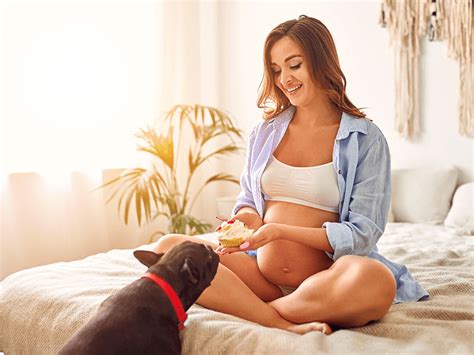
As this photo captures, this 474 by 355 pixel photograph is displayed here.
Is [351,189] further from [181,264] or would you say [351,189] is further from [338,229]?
[181,264]

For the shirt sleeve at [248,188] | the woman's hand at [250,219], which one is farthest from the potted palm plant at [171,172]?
the woman's hand at [250,219]

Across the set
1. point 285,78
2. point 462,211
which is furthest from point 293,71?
point 462,211

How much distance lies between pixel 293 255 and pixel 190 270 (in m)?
0.40

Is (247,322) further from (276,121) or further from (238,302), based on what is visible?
(276,121)

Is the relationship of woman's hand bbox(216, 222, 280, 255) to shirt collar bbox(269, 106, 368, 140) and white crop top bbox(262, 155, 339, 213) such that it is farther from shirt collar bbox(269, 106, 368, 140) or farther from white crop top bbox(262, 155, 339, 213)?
shirt collar bbox(269, 106, 368, 140)

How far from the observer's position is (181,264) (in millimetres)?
1445

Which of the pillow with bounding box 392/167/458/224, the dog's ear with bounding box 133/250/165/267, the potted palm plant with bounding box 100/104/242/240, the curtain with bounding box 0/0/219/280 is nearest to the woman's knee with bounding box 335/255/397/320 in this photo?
the dog's ear with bounding box 133/250/165/267

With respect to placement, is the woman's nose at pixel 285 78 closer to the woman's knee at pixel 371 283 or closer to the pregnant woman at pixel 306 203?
the pregnant woman at pixel 306 203

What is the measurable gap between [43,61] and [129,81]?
0.60 meters

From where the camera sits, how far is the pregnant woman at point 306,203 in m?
1.58

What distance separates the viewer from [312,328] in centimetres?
150

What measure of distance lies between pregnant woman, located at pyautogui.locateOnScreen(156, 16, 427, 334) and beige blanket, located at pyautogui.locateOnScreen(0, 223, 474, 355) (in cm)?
9

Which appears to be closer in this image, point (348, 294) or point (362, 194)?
point (348, 294)

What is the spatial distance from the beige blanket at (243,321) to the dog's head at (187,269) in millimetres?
97
